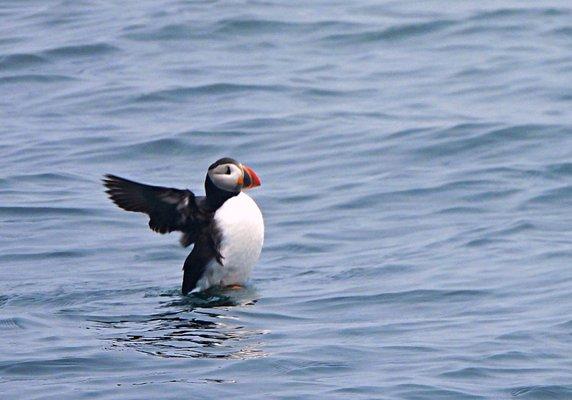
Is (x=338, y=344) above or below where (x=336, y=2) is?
below

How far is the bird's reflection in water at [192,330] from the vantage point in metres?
7.67

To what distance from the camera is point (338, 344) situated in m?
7.75

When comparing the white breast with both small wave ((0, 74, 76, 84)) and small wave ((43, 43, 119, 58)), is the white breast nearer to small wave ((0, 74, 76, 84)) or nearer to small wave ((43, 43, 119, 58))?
small wave ((0, 74, 76, 84))

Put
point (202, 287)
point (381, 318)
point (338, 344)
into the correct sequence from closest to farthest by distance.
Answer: point (338, 344)
point (381, 318)
point (202, 287)

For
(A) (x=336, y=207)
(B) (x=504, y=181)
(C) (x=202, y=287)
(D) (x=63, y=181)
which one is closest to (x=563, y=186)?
(B) (x=504, y=181)

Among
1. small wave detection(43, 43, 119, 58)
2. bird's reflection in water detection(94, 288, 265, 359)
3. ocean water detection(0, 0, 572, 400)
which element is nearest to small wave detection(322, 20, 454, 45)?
ocean water detection(0, 0, 572, 400)

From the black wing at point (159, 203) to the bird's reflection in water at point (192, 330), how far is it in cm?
44

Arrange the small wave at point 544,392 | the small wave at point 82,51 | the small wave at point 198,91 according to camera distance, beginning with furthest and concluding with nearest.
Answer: the small wave at point 82,51
the small wave at point 198,91
the small wave at point 544,392

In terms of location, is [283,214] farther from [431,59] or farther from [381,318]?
[431,59]

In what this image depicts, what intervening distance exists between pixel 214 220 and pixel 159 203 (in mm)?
370

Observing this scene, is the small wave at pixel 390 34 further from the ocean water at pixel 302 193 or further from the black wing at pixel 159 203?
the black wing at pixel 159 203

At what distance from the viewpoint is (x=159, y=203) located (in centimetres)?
927

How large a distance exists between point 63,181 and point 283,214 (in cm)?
215

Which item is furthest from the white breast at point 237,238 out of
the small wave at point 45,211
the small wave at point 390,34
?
the small wave at point 390,34
